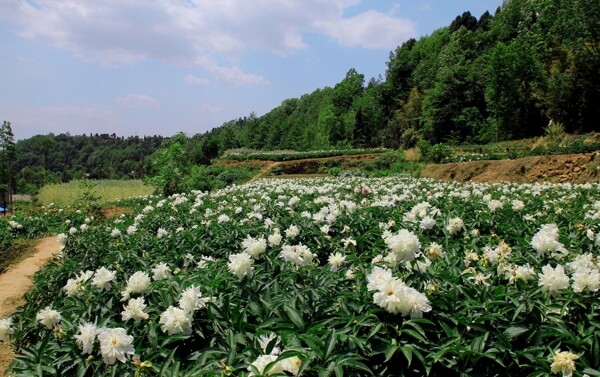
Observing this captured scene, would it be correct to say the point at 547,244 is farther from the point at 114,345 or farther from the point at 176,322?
the point at 114,345

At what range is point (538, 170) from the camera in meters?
17.1

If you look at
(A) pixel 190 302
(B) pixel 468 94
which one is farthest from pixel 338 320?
(B) pixel 468 94

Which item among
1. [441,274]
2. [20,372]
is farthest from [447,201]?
[20,372]

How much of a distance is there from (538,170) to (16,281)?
1748cm

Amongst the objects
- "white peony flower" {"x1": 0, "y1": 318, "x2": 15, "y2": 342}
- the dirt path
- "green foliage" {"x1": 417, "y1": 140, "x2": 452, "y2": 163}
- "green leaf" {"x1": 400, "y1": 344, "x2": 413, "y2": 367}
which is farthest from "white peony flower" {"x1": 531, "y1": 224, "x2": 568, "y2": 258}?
"green foliage" {"x1": 417, "y1": 140, "x2": 452, "y2": 163}

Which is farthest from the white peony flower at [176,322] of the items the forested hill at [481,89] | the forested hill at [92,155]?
the forested hill at [92,155]

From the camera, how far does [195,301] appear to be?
1958mm

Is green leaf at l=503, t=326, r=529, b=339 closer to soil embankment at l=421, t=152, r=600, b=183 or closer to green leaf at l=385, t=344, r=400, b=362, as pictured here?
green leaf at l=385, t=344, r=400, b=362

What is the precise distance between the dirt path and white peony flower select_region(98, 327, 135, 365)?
3466mm

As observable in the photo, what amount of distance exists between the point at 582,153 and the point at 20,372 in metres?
19.8

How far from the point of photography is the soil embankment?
15750 mm

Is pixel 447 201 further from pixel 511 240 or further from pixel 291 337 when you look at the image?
pixel 291 337

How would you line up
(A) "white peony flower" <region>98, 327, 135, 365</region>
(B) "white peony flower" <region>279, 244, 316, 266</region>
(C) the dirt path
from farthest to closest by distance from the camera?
(C) the dirt path
(B) "white peony flower" <region>279, 244, 316, 266</region>
(A) "white peony flower" <region>98, 327, 135, 365</region>

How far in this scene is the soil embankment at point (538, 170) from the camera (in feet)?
51.7
